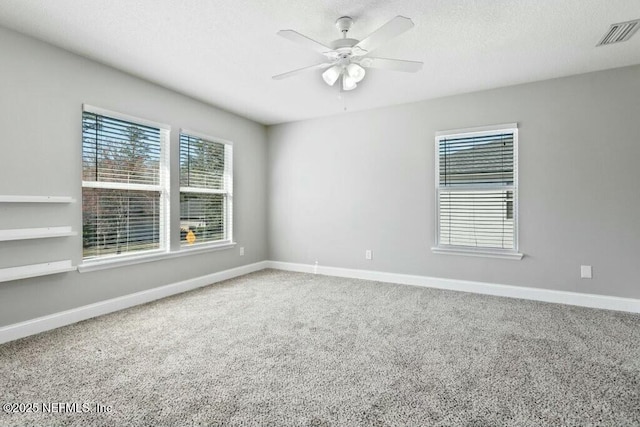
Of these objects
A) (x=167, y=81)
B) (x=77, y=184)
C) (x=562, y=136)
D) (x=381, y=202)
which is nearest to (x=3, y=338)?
(x=77, y=184)

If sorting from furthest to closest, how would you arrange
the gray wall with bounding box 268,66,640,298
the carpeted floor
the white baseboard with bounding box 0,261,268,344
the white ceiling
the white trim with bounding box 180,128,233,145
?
1. the white trim with bounding box 180,128,233,145
2. the gray wall with bounding box 268,66,640,298
3. the white baseboard with bounding box 0,261,268,344
4. the white ceiling
5. the carpeted floor

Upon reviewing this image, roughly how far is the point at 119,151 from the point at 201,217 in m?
1.32

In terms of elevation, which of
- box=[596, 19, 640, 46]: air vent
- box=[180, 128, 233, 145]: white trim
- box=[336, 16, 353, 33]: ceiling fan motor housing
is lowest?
box=[180, 128, 233, 145]: white trim

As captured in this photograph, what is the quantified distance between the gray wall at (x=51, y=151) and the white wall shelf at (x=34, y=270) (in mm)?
61

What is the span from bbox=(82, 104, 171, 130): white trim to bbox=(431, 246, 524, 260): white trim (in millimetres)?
3649

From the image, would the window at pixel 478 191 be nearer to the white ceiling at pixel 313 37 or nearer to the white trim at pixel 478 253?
the white trim at pixel 478 253

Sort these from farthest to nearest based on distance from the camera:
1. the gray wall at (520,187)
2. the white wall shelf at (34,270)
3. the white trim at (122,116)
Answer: the gray wall at (520,187) → the white trim at (122,116) → the white wall shelf at (34,270)

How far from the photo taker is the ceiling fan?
2.10m

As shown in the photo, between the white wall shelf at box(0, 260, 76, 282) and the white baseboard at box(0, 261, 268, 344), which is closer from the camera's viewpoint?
the white wall shelf at box(0, 260, 76, 282)

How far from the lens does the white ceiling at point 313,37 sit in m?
2.25

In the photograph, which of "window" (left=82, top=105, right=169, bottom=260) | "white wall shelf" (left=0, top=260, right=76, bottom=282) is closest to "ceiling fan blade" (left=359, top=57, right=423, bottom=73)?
"window" (left=82, top=105, right=169, bottom=260)

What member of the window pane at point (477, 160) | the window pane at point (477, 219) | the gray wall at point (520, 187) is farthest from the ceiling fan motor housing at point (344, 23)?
the window pane at point (477, 219)

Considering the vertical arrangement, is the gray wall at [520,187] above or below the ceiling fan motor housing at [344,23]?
below

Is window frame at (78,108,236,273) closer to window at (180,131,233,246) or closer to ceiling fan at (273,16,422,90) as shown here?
window at (180,131,233,246)
